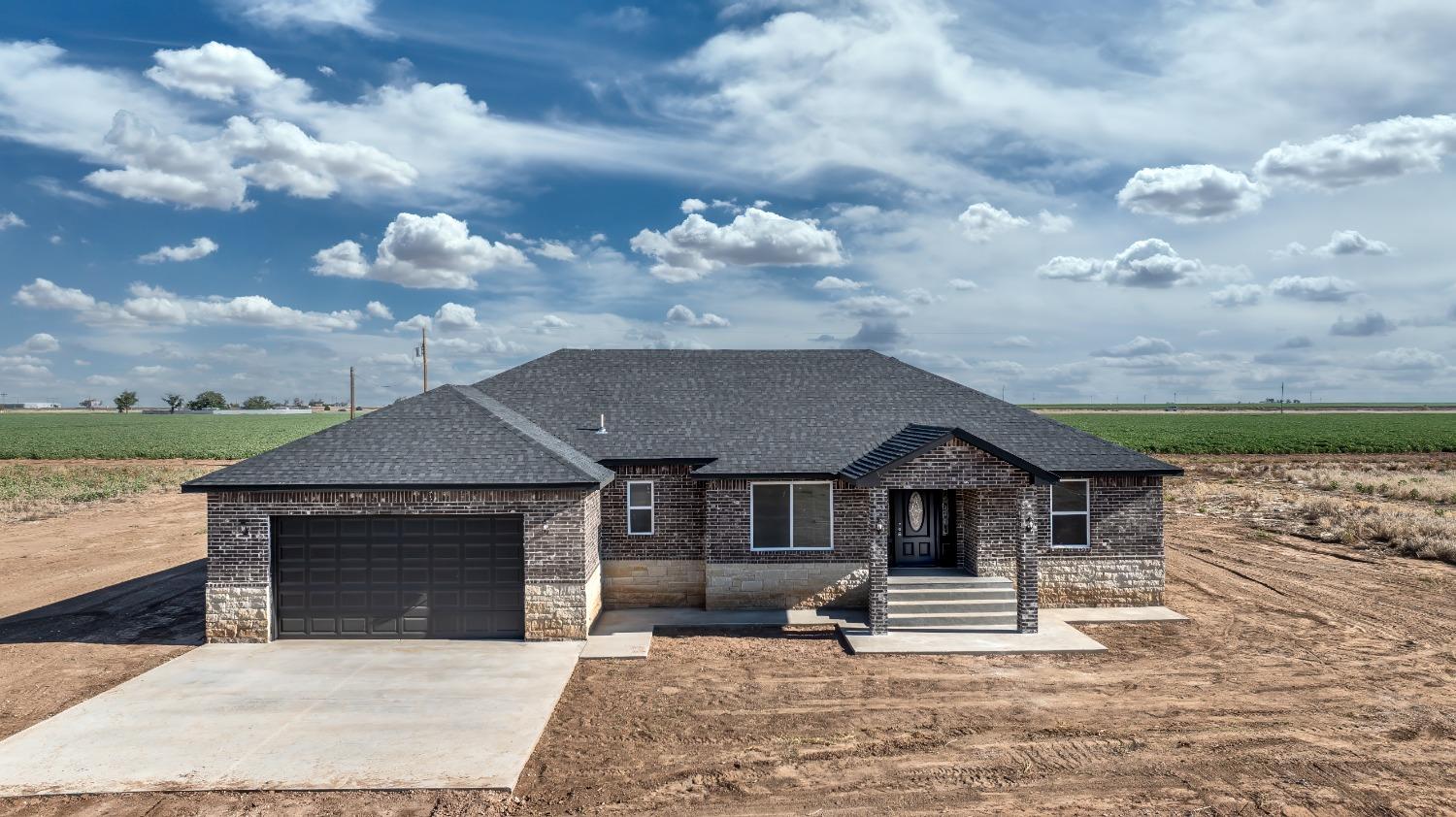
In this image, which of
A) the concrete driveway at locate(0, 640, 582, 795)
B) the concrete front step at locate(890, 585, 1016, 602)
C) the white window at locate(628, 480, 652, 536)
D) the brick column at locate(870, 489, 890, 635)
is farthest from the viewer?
the white window at locate(628, 480, 652, 536)

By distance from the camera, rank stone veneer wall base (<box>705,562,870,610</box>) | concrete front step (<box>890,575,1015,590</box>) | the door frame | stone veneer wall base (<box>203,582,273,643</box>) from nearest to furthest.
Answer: stone veneer wall base (<box>203,582,273,643</box>) < concrete front step (<box>890,575,1015,590</box>) < stone veneer wall base (<box>705,562,870,610</box>) < the door frame

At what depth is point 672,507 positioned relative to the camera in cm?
1738

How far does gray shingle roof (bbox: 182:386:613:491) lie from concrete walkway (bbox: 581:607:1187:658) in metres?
3.05

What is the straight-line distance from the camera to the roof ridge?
15.4 metres

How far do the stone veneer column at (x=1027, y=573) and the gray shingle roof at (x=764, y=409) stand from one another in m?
1.47

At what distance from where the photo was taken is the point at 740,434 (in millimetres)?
18312

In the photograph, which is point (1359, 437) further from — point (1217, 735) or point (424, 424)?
point (424, 424)

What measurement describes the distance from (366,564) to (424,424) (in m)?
3.14

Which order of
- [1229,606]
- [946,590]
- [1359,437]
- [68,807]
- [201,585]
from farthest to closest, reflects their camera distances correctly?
[1359,437], [201,585], [1229,606], [946,590], [68,807]

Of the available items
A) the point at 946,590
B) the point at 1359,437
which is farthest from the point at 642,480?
the point at 1359,437

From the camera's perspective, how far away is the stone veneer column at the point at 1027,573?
15.3 metres

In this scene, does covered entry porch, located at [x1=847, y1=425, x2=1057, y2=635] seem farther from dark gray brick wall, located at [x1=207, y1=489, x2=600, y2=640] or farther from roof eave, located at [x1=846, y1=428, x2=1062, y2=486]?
dark gray brick wall, located at [x1=207, y1=489, x2=600, y2=640]

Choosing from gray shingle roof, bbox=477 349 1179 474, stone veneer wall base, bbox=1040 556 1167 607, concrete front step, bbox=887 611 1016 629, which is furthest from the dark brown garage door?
stone veneer wall base, bbox=1040 556 1167 607

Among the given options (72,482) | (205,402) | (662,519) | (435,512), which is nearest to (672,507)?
(662,519)
